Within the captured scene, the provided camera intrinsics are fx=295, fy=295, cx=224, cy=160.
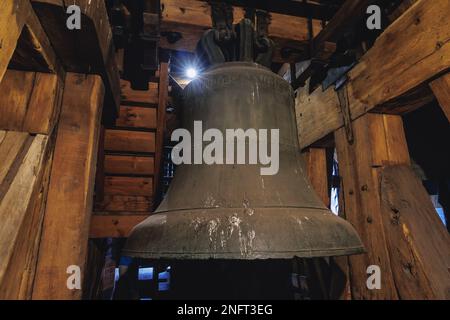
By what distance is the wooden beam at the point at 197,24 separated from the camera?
184cm

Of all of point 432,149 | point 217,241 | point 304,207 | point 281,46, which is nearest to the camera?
point 217,241

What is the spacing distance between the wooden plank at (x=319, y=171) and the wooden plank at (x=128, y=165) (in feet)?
4.63

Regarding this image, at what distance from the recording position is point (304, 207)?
121cm

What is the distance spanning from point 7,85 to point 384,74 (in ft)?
6.40

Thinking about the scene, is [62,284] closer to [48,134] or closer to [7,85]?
[48,134]

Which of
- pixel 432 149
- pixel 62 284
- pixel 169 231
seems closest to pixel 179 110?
pixel 169 231

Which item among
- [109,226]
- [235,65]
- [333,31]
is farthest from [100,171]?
[333,31]

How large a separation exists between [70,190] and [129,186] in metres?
1.32

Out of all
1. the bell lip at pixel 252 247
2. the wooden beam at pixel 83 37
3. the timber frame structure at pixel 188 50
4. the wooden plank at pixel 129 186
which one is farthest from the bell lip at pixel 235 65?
the wooden plank at pixel 129 186

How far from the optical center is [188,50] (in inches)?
77.0

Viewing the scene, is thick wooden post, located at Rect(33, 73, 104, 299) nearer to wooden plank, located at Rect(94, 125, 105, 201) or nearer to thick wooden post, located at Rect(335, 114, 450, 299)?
wooden plank, located at Rect(94, 125, 105, 201)

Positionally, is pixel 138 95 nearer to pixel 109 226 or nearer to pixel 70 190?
pixel 109 226

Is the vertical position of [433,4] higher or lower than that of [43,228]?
higher

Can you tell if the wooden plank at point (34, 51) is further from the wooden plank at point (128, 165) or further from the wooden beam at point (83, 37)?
the wooden plank at point (128, 165)
